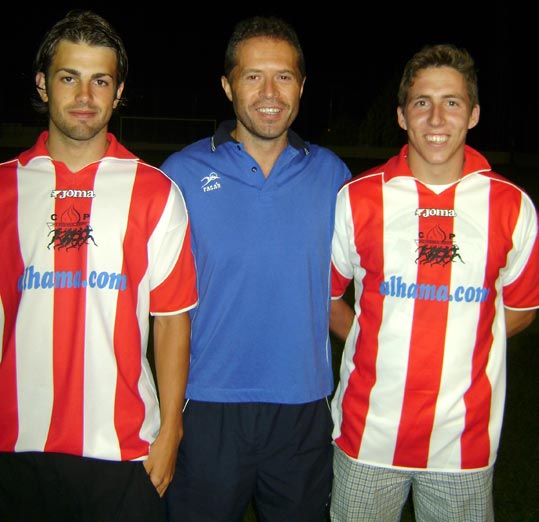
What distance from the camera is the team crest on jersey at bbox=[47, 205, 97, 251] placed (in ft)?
5.87

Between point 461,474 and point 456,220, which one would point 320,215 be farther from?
point 461,474

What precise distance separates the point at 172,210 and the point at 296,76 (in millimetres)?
667

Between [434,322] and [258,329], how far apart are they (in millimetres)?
535

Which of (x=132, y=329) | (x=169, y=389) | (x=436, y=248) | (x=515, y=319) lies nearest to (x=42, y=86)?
(x=132, y=329)

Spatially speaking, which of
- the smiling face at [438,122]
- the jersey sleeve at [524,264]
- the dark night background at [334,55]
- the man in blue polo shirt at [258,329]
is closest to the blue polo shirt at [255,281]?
the man in blue polo shirt at [258,329]

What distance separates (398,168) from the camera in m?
2.12

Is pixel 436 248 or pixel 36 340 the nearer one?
pixel 36 340

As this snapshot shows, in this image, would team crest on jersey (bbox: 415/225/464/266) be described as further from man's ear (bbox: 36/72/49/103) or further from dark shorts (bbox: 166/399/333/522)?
man's ear (bbox: 36/72/49/103)

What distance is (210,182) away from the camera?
6.81 feet

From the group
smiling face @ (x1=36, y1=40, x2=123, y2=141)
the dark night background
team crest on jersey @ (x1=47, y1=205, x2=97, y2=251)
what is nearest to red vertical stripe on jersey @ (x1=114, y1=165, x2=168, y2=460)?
team crest on jersey @ (x1=47, y1=205, x2=97, y2=251)

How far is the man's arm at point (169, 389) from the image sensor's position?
1.85 m

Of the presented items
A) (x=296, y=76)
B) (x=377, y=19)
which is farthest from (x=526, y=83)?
(x=296, y=76)

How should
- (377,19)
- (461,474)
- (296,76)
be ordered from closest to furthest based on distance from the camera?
(461,474), (296,76), (377,19)

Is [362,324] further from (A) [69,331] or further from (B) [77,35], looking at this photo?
(B) [77,35]
